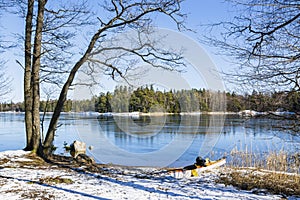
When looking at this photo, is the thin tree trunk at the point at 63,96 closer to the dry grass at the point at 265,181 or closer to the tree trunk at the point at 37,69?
the tree trunk at the point at 37,69

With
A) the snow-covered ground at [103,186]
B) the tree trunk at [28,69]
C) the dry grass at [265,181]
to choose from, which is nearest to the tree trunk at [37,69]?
the tree trunk at [28,69]

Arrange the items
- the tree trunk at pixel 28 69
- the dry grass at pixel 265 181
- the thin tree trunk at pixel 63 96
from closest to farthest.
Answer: the dry grass at pixel 265 181, the thin tree trunk at pixel 63 96, the tree trunk at pixel 28 69

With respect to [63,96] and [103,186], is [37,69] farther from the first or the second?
[103,186]

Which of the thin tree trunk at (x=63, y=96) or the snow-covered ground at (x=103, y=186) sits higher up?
the thin tree trunk at (x=63, y=96)

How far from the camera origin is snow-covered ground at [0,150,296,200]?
3.89 metres

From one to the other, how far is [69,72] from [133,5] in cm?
238

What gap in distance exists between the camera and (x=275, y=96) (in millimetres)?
3234

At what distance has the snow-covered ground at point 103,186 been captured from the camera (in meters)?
3.89

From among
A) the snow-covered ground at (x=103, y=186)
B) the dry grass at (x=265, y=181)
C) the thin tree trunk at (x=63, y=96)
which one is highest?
the thin tree trunk at (x=63, y=96)

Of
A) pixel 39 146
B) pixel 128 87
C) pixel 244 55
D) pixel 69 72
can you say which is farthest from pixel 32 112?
pixel 244 55

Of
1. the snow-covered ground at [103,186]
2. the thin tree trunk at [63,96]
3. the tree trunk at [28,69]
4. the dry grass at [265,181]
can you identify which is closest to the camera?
the snow-covered ground at [103,186]

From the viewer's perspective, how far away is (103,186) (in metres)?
4.40

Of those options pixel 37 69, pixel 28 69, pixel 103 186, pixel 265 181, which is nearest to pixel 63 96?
pixel 37 69

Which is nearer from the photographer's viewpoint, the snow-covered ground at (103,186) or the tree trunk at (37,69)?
the snow-covered ground at (103,186)
